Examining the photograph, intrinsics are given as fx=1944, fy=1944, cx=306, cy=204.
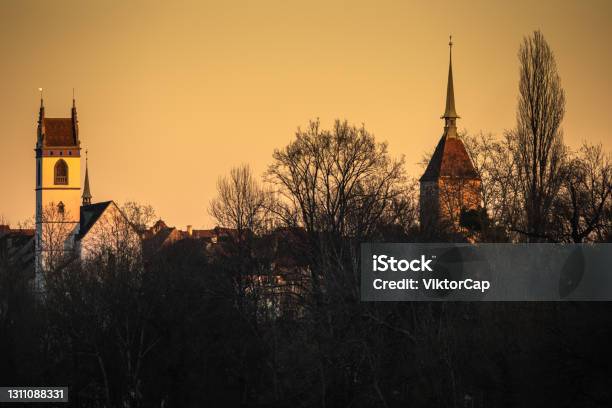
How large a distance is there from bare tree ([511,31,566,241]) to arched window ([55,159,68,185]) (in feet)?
231

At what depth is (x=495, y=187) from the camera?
238 feet

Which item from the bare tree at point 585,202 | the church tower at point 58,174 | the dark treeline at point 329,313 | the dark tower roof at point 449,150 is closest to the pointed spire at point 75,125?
the church tower at point 58,174

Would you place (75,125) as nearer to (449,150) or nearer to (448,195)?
(449,150)

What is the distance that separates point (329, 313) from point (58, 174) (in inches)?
3480

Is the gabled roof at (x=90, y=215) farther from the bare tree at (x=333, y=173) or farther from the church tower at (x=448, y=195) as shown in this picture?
the bare tree at (x=333, y=173)

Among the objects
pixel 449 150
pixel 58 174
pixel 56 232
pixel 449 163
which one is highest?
pixel 58 174

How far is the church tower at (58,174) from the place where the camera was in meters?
132

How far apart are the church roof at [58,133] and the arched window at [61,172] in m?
1.45

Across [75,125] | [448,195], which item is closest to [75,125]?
[75,125]

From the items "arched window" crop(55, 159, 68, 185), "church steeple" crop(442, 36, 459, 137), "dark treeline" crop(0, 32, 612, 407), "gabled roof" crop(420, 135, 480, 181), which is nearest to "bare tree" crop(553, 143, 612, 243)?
"dark treeline" crop(0, 32, 612, 407)

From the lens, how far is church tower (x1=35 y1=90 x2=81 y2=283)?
131750 millimetres

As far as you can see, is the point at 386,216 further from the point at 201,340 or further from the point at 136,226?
the point at 136,226

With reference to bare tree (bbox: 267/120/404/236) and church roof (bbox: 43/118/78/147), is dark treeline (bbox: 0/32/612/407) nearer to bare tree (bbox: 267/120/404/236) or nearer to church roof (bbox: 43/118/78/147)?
bare tree (bbox: 267/120/404/236)

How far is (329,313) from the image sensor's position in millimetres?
51250
